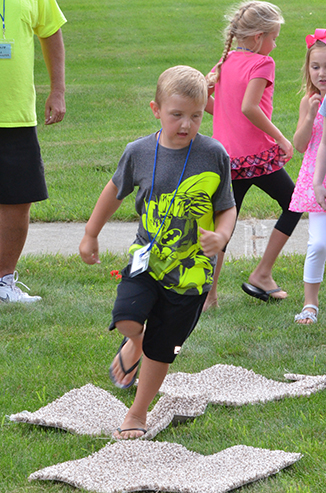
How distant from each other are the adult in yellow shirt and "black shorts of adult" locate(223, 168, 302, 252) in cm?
132

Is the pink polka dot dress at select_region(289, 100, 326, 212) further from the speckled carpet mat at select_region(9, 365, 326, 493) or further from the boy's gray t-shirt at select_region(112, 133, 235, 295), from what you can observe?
the boy's gray t-shirt at select_region(112, 133, 235, 295)

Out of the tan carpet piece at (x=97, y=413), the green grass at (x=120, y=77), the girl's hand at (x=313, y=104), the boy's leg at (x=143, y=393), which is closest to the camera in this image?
the boy's leg at (x=143, y=393)

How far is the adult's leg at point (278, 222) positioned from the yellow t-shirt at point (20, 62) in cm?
161

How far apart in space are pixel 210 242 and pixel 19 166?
225cm

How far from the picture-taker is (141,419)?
284cm

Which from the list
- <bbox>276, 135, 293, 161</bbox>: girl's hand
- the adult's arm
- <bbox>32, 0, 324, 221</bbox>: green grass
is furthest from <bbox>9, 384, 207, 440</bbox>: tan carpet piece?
<bbox>32, 0, 324, 221</bbox>: green grass

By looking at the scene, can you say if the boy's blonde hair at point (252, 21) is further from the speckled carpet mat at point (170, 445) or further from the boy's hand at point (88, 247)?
the speckled carpet mat at point (170, 445)

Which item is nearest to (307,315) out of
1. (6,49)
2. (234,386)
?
(234,386)

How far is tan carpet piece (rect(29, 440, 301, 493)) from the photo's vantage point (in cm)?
238

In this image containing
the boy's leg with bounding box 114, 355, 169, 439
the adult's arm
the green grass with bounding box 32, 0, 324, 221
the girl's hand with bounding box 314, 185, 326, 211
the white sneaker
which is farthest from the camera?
the green grass with bounding box 32, 0, 324, 221

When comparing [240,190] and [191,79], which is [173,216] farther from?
[240,190]

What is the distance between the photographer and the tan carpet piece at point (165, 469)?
2.38m

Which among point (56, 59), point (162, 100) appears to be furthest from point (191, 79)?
point (56, 59)

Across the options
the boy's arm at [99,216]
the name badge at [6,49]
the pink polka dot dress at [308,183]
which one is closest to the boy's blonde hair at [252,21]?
the pink polka dot dress at [308,183]
